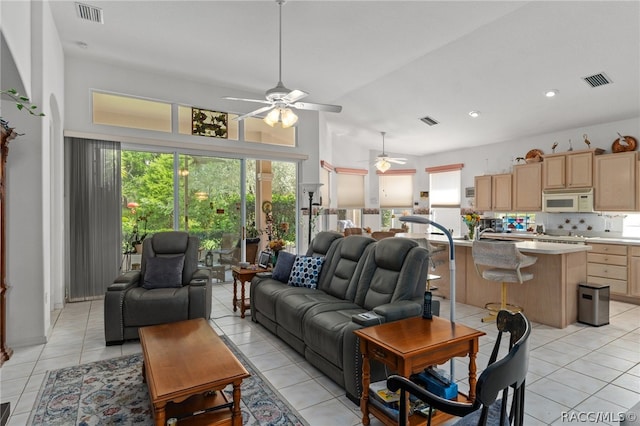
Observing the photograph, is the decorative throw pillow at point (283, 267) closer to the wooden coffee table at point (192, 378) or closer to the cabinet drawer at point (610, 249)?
the wooden coffee table at point (192, 378)

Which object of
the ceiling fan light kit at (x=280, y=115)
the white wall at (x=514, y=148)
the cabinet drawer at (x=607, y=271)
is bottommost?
the cabinet drawer at (x=607, y=271)

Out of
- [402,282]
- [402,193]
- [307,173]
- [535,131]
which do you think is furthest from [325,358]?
[402,193]

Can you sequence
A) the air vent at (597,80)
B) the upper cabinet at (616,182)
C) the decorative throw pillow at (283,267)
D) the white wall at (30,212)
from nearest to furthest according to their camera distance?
the white wall at (30,212) → the decorative throw pillow at (283,267) → the air vent at (597,80) → the upper cabinet at (616,182)

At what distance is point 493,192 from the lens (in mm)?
7719

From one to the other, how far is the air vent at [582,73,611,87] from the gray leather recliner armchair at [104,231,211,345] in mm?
5840

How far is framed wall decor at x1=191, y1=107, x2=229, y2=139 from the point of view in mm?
5980

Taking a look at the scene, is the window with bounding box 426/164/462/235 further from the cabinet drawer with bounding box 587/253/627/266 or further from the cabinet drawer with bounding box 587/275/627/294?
the cabinet drawer with bounding box 587/275/627/294

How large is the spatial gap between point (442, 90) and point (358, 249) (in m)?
3.79

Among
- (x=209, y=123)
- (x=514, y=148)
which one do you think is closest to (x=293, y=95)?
(x=209, y=123)

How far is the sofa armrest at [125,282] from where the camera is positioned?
3504 millimetres

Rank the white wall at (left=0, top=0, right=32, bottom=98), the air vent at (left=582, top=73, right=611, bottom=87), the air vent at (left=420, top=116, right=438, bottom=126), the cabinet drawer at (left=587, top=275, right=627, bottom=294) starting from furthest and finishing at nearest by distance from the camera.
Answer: the air vent at (left=420, top=116, right=438, bottom=126), the cabinet drawer at (left=587, top=275, right=627, bottom=294), the air vent at (left=582, top=73, right=611, bottom=87), the white wall at (left=0, top=0, right=32, bottom=98)

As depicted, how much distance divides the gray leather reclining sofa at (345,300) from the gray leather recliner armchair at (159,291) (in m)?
0.73

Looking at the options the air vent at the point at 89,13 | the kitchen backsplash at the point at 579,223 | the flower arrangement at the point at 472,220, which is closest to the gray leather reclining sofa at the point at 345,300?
the flower arrangement at the point at 472,220

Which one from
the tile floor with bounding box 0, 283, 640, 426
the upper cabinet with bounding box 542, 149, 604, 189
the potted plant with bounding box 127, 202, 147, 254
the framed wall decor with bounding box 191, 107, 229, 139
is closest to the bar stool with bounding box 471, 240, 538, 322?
the tile floor with bounding box 0, 283, 640, 426
